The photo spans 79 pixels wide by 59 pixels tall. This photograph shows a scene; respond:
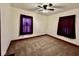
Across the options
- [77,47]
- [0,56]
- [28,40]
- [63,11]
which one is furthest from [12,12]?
[77,47]

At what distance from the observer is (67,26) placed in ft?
4.53

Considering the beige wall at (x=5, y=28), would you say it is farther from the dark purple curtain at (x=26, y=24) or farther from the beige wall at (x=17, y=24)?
the dark purple curtain at (x=26, y=24)

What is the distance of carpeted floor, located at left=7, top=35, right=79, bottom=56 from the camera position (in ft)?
4.69

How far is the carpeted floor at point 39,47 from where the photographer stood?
4.69 feet

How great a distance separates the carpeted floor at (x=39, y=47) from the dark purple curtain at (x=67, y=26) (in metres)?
0.15

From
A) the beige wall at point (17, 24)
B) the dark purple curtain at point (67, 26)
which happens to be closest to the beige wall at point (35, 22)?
the beige wall at point (17, 24)

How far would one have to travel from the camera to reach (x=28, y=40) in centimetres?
149

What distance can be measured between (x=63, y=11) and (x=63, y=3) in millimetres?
153

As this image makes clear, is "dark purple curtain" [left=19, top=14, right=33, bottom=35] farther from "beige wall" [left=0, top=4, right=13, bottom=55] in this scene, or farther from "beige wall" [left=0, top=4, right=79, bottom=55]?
"beige wall" [left=0, top=4, right=13, bottom=55]

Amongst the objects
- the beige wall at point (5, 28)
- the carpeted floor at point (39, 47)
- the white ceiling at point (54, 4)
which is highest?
the white ceiling at point (54, 4)

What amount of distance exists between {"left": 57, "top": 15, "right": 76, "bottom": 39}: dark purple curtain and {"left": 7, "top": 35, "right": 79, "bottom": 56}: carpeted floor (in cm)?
15

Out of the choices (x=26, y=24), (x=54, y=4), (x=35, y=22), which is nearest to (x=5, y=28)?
(x=26, y=24)

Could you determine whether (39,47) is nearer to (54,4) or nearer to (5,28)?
(5,28)

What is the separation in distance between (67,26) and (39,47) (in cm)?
54
